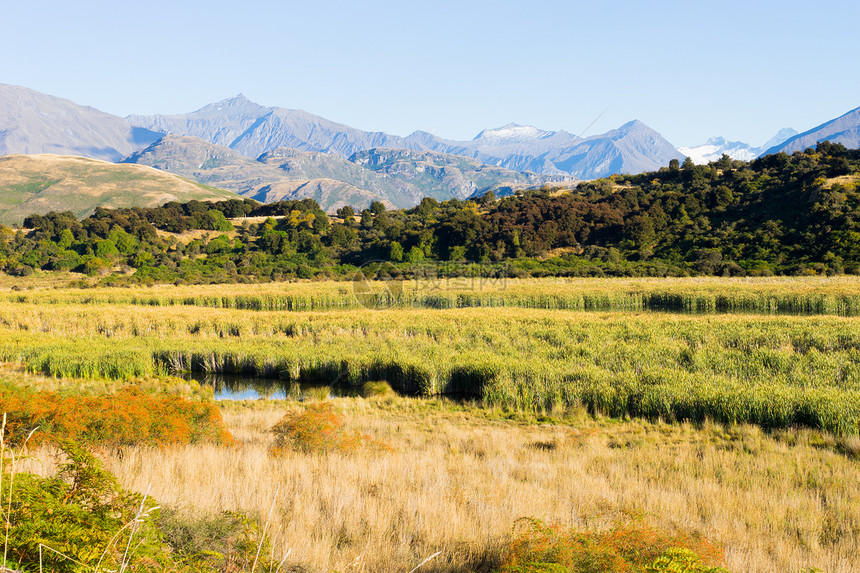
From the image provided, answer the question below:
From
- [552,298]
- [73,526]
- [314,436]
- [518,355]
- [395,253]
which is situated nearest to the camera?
[73,526]

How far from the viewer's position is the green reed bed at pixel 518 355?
13.2 metres

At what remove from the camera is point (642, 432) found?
11.8 meters

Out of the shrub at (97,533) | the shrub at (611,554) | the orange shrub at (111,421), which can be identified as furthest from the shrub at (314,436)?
the shrub at (611,554)

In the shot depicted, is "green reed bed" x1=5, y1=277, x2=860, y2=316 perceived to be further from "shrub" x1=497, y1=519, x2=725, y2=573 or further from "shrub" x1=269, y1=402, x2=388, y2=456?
"shrub" x1=497, y1=519, x2=725, y2=573

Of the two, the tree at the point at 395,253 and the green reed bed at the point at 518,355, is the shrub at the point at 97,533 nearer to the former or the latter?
the green reed bed at the point at 518,355

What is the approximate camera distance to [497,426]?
42.5ft

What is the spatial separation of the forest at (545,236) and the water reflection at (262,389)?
4195 centimetres

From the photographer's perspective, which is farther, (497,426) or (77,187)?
(77,187)

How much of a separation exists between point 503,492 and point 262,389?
13.6 meters

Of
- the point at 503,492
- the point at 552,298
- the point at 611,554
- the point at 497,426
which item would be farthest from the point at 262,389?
the point at 552,298

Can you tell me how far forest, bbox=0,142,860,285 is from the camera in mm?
57969

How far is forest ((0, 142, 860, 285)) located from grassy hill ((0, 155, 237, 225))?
215 feet

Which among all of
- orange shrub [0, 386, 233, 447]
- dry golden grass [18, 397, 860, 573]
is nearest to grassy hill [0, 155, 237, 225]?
orange shrub [0, 386, 233, 447]

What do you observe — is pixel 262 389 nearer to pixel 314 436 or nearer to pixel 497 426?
pixel 497 426
